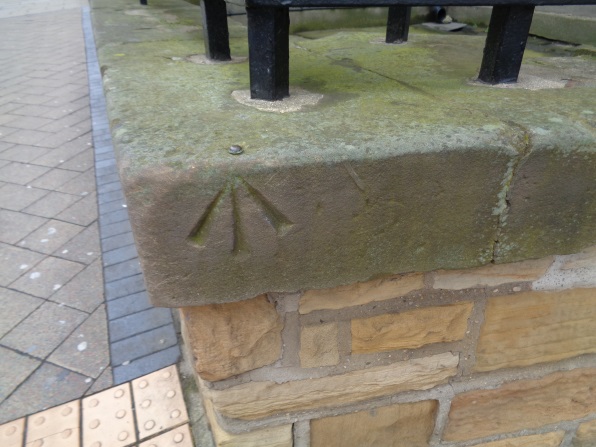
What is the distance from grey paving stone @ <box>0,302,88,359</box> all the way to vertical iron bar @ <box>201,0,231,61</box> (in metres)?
1.31

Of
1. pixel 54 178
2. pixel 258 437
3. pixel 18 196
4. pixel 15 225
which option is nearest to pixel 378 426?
pixel 258 437

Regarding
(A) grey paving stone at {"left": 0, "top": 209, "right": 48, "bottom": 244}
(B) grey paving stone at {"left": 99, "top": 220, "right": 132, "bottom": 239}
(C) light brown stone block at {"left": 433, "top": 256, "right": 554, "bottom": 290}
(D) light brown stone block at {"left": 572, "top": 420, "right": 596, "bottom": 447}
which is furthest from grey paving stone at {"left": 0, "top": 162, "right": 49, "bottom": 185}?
(D) light brown stone block at {"left": 572, "top": 420, "right": 596, "bottom": 447}

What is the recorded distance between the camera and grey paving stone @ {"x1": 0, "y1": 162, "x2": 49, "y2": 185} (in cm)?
323

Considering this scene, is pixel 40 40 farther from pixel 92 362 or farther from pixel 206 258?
pixel 206 258

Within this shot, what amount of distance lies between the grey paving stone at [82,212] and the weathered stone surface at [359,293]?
2119 mm

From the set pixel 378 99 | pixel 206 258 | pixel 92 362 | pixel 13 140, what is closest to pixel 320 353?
pixel 206 258

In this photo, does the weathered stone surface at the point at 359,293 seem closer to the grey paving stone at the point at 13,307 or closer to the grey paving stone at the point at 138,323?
the grey paving stone at the point at 138,323

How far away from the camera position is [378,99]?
1031 millimetres

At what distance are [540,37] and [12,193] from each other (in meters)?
3.22

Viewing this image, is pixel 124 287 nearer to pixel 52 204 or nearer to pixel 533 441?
pixel 52 204

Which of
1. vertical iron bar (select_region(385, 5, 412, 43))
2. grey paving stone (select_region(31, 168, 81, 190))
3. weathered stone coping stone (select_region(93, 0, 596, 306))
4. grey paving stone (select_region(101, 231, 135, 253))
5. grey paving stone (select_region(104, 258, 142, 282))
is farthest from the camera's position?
grey paving stone (select_region(31, 168, 81, 190))

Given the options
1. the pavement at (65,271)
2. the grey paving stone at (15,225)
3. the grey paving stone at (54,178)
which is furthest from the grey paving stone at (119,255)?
the grey paving stone at (54,178)

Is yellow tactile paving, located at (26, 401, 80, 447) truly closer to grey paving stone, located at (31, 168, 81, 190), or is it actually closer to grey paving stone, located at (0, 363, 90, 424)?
grey paving stone, located at (0, 363, 90, 424)

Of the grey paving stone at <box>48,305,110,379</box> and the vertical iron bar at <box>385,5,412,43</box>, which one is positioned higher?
the vertical iron bar at <box>385,5,412,43</box>
